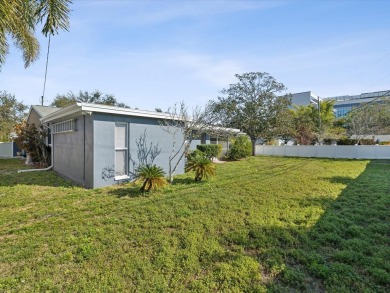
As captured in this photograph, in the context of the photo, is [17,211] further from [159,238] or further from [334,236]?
[334,236]

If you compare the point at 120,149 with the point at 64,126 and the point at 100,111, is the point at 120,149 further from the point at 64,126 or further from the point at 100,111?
the point at 64,126

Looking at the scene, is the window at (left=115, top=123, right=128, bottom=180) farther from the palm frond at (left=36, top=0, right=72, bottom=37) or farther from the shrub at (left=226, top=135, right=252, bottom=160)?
the shrub at (left=226, top=135, right=252, bottom=160)

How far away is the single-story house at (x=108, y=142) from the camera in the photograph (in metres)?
6.83

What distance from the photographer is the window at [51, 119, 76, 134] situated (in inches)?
325

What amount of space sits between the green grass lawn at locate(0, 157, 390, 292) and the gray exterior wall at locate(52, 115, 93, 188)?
117cm

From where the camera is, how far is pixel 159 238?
365cm

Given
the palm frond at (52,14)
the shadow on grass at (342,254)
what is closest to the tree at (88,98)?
the palm frond at (52,14)

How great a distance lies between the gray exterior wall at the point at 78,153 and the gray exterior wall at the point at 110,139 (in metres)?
0.25

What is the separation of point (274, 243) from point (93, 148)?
18.7 ft

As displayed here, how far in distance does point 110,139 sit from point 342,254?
260 inches

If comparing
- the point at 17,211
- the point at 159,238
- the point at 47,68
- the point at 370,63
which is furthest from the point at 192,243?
the point at 370,63

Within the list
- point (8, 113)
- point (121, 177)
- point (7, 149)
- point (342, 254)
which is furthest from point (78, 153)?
point (8, 113)

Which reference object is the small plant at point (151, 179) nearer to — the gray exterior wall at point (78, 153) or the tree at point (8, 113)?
the gray exterior wall at point (78, 153)

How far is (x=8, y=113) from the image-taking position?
81.1ft
